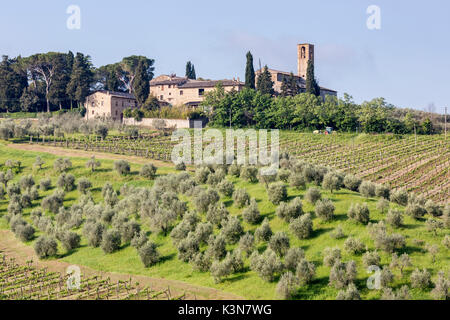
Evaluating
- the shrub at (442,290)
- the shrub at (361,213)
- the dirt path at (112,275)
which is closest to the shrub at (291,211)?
the shrub at (361,213)

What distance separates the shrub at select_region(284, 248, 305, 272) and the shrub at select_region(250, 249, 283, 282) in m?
0.49


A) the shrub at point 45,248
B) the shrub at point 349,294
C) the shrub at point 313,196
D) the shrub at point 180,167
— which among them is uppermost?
the shrub at point 180,167

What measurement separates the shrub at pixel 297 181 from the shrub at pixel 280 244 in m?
9.35

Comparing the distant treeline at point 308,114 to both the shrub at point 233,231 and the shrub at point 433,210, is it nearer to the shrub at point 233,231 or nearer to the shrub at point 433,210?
the shrub at point 433,210

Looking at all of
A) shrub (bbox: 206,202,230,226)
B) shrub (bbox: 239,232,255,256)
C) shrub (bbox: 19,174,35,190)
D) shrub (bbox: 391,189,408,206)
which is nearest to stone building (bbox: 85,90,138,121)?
shrub (bbox: 19,174,35,190)

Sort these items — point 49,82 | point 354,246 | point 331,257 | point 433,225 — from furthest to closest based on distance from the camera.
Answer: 1. point 49,82
2. point 433,225
3. point 354,246
4. point 331,257

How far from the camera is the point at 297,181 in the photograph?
47.2 m

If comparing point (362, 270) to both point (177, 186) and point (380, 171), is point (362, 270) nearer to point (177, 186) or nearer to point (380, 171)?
point (177, 186)

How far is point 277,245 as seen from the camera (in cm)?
3862

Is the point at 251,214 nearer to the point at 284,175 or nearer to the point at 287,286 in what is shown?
the point at 284,175

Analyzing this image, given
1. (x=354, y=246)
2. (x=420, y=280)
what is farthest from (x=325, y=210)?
(x=420, y=280)

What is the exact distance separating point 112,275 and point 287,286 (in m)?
14.6

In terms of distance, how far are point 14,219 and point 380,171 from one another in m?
44.9

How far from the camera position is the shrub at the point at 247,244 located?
39750 millimetres
